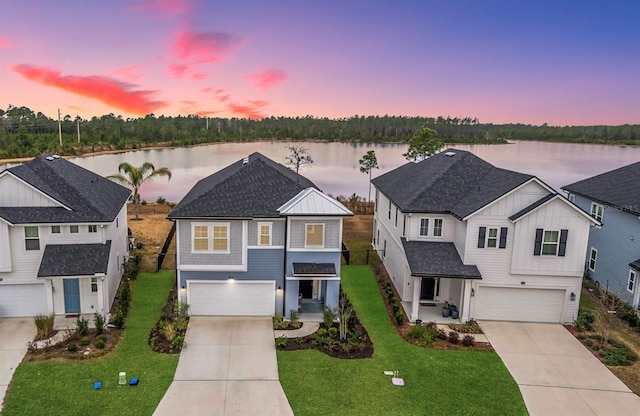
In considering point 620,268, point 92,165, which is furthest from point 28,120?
point 620,268

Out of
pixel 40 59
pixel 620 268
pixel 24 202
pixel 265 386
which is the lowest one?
pixel 265 386

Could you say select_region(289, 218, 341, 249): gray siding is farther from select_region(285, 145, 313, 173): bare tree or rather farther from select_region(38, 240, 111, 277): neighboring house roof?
select_region(285, 145, 313, 173): bare tree

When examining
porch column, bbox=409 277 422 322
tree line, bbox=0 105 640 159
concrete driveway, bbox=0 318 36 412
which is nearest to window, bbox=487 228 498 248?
porch column, bbox=409 277 422 322

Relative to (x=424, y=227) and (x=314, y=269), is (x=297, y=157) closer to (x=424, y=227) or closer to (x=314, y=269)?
(x=424, y=227)

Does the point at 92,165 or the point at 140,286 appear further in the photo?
the point at 92,165

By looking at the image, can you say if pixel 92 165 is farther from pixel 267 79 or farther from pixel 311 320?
pixel 311 320

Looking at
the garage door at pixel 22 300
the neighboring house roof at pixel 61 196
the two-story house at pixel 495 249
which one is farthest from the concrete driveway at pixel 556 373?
the garage door at pixel 22 300
